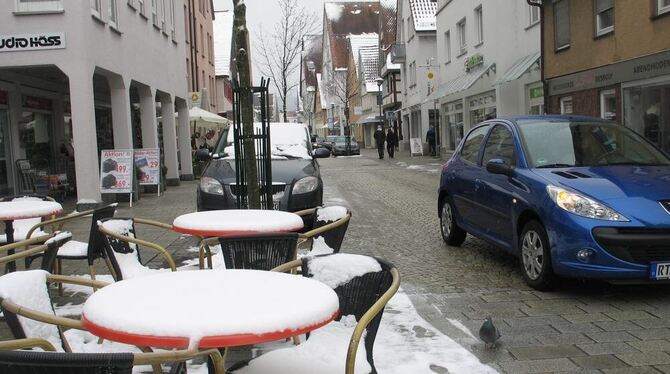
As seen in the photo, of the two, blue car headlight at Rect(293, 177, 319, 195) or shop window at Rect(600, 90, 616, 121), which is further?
shop window at Rect(600, 90, 616, 121)

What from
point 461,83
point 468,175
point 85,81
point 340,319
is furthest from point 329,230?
point 461,83

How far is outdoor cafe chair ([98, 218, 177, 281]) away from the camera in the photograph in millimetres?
4754

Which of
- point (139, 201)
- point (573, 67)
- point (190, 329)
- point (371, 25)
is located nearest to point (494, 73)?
point (573, 67)

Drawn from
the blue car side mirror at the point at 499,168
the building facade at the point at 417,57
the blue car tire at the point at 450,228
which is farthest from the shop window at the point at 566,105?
the building facade at the point at 417,57

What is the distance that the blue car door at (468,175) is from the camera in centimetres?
741

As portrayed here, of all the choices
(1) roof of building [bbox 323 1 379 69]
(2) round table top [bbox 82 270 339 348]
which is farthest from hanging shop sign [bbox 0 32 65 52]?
(1) roof of building [bbox 323 1 379 69]

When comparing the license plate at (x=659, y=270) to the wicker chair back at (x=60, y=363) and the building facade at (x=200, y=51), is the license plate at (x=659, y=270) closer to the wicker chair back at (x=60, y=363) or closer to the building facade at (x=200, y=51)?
the wicker chair back at (x=60, y=363)

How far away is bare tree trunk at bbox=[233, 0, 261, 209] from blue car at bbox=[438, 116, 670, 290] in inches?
94.3

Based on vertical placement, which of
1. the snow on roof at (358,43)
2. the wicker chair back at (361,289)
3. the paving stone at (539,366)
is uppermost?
the snow on roof at (358,43)

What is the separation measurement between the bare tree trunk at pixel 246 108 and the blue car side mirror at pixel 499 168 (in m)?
2.50

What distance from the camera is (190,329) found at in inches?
91.3

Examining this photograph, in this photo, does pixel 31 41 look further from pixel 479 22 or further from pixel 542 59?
pixel 479 22

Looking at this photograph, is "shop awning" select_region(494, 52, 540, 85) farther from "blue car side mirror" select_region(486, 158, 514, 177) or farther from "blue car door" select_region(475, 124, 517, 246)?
"blue car side mirror" select_region(486, 158, 514, 177)

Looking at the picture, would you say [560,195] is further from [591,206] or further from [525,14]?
[525,14]
